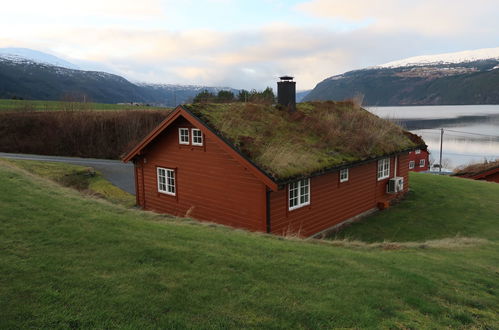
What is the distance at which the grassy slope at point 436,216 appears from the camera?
57.1 ft

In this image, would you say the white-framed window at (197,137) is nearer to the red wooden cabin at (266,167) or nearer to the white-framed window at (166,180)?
the red wooden cabin at (266,167)

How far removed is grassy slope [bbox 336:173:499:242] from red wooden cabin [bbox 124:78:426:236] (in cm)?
115

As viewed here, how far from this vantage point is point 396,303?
6.82 m

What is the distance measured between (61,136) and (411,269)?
2144 inches

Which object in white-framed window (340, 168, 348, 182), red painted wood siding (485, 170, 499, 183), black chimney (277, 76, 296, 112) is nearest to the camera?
white-framed window (340, 168, 348, 182)

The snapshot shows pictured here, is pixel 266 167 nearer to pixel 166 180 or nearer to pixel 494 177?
pixel 166 180

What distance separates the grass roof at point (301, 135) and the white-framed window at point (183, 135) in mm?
1448

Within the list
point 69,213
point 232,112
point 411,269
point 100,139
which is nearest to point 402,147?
point 232,112

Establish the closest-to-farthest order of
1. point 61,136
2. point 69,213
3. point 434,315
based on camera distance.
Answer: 1. point 434,315
2. point 69,213
3. point 61,136

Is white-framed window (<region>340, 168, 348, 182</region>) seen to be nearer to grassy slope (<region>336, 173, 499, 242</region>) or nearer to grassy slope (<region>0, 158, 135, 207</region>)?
grassy slope (<region>336, 173, 499, 242</region>)

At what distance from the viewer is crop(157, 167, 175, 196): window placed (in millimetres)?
18603

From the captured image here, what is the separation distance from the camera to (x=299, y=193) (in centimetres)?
1530

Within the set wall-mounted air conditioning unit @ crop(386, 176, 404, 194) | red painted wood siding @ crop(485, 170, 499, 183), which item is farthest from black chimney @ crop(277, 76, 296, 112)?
red painted wood siding @ crop(485, 170, 499, 183)

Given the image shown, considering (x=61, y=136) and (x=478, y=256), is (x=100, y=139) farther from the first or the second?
(x=478, y=256)
